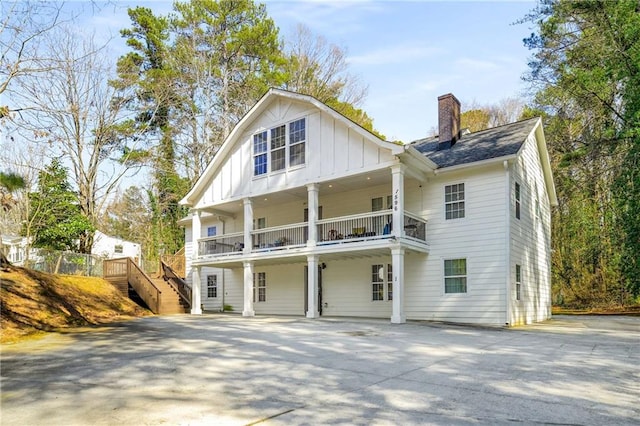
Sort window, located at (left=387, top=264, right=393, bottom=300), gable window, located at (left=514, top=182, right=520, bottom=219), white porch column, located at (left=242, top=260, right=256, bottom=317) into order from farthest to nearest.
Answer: white porch column, located at (left=242, top=260, right=256, bottom=317), window, located at (left=387, top=264, right=393, bottom=300), gable window, located at (left=514, top=182, right=520, bottom=219)

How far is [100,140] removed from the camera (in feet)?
89.5

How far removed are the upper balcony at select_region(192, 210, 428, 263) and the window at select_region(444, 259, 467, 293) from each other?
0.97 metres

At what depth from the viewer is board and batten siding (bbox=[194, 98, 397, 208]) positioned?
1613 centimetres

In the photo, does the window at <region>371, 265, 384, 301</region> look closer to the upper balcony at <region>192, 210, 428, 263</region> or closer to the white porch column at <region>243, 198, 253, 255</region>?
the upper balcony at <region>192, 210, 428, 263</region>

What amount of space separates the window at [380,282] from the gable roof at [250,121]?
475cm

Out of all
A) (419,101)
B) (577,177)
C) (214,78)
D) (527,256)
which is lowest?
(527,256)

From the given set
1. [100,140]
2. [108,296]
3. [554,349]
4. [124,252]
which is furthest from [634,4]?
[124,252]

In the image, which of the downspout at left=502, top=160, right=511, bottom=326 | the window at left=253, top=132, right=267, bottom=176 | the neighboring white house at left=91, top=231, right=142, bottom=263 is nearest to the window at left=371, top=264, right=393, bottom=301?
the downspout at left=502, top=160, right=511, bottom=326

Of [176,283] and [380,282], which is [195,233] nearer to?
[176,283]

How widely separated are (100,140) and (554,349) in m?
25.8

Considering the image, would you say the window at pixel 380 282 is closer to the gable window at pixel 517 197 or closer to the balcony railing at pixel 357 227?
the balcony railing at pixel 357 227

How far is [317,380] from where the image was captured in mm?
6363

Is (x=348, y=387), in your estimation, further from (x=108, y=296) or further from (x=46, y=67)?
(x=108, y=296)

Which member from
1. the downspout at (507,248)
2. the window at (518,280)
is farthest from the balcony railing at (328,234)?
the window at (518,280)
